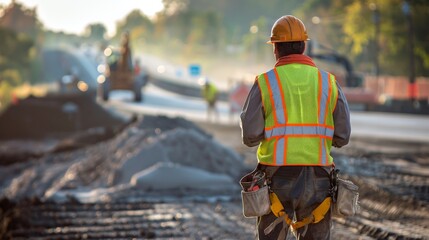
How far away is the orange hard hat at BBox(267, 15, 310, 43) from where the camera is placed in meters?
5.91

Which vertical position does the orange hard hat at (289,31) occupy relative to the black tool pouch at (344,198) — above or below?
above

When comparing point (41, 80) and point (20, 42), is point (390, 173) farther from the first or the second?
point (41, 80)

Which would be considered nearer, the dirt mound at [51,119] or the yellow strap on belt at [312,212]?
the yellow strap on belt at [312,212]

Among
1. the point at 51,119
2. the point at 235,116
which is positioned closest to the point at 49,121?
the point at 51,119

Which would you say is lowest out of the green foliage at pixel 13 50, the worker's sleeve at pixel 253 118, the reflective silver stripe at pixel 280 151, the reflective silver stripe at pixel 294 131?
the green foliage at pixel 13 50

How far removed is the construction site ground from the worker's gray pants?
481 centimetres

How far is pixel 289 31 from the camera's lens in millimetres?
5910

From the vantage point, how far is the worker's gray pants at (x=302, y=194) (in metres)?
5.76

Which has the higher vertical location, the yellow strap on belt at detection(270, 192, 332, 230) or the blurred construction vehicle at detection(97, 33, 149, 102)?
the yellow strap on belt at detection(270, 192, 332, 230)

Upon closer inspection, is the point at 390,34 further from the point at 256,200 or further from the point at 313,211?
the point at 256,200

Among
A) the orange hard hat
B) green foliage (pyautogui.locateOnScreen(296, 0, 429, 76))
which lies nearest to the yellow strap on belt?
the orange hard hat

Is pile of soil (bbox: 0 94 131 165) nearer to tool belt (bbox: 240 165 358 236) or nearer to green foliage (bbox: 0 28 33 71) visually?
tool belt (bbox: 240 165 358 236)

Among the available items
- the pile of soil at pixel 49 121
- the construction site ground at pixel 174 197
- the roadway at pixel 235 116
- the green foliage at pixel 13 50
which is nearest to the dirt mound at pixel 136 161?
the construction site ground at pixel 174 197

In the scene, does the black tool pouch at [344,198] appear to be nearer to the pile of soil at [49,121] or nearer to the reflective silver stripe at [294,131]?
the reflective silver stripe at [294,131]
